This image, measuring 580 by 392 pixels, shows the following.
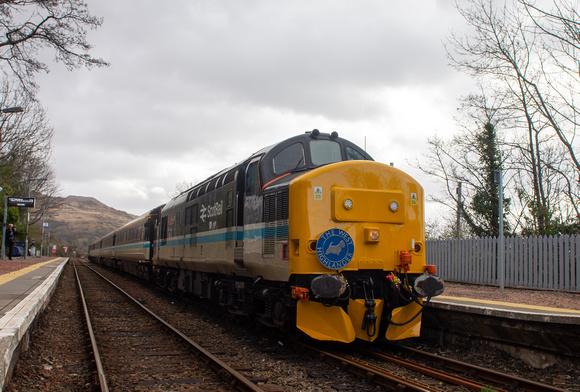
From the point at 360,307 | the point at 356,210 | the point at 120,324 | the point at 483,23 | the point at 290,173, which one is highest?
the point at 483,23

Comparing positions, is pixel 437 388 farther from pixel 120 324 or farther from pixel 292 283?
pixel 120 324

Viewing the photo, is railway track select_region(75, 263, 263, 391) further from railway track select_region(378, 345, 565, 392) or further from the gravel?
railway track select_region(378, 345, 565, 392)

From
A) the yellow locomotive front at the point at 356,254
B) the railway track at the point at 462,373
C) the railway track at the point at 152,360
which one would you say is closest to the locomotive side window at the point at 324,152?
the yellow locomotive front at the point at 356,254

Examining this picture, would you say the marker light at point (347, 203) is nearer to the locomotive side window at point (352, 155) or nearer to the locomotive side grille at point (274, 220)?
the locomotive side grille at point (274, 220)

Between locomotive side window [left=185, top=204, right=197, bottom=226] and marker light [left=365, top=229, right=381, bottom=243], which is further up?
locomotive side window [left=185, top=204, right=197, bottom=226]

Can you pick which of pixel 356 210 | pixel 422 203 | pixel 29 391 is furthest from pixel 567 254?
pixel 29 391

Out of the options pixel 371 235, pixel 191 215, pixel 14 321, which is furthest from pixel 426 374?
pixel 191 215

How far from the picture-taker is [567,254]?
1275 cm

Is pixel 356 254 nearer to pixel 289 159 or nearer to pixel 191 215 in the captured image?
pixel 289 159

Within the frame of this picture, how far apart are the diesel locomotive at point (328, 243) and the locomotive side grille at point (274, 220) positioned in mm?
16

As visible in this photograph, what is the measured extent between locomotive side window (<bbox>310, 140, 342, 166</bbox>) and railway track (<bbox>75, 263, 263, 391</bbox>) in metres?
3.54

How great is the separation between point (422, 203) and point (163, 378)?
464 cm

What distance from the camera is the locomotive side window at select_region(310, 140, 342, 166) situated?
27.0ft

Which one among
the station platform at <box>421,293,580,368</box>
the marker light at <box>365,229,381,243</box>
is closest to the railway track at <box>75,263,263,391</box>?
the marker light at <box>365,229,381,243</box>
